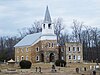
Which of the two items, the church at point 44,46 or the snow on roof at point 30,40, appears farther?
the snow on roof at point 30,40

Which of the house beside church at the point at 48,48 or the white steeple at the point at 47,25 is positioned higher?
the white steeple at the point at 47,25

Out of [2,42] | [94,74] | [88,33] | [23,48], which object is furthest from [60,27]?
[94,74]

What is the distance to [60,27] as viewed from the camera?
10819 centimetres

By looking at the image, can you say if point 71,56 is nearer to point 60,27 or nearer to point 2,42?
point 60,27

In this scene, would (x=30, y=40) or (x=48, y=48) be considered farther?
(x=30, y=40)

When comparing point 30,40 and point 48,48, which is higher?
point 30,40

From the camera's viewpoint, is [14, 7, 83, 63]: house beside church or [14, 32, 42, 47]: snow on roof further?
[14, 32, 42, 47]: snow on roof

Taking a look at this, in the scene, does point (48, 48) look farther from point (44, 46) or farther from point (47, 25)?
point (47, 25)

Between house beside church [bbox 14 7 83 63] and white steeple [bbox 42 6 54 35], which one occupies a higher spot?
white steeple [bbox 42 6 54 35]

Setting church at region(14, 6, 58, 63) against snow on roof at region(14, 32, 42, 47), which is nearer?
church at region(14, 6, 58, 63)

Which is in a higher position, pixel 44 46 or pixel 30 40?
pixel 30 40

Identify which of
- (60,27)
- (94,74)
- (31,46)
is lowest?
(94,74)

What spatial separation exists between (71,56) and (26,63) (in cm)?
2240

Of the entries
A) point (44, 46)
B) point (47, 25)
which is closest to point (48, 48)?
point (44, 46)
